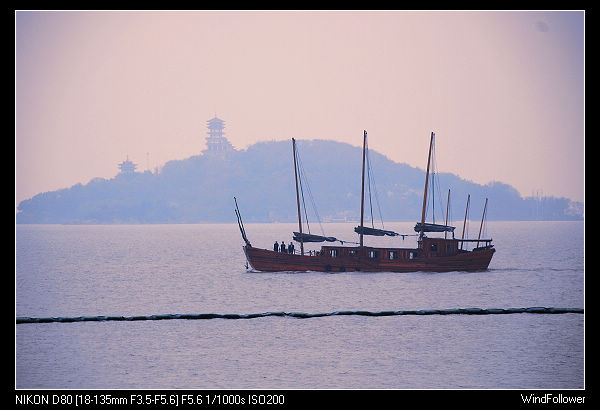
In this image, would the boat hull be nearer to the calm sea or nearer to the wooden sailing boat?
the wooden sailing boat

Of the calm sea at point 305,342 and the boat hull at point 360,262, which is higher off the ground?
the boat hull at point 360,262

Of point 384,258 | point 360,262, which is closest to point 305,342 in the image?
point 360,262

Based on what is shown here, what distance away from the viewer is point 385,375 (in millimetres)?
23625

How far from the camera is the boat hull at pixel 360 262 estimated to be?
5675 centimetres

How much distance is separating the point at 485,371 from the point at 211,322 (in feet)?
51.2

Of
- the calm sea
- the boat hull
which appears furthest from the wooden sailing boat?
the calm sea

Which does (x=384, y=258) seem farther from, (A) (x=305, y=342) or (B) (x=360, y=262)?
(A) (x=305, y=342)

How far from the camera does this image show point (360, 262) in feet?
191

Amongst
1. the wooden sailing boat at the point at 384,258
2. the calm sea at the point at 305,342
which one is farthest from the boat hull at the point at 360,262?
the calm sea at the point at 305,342

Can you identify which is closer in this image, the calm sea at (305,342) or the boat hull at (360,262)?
the calm sea at (305,342)

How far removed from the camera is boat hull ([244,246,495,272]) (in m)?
56.8

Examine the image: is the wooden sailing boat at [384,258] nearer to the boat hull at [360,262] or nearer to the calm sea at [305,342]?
the boat hull at [360,262]
